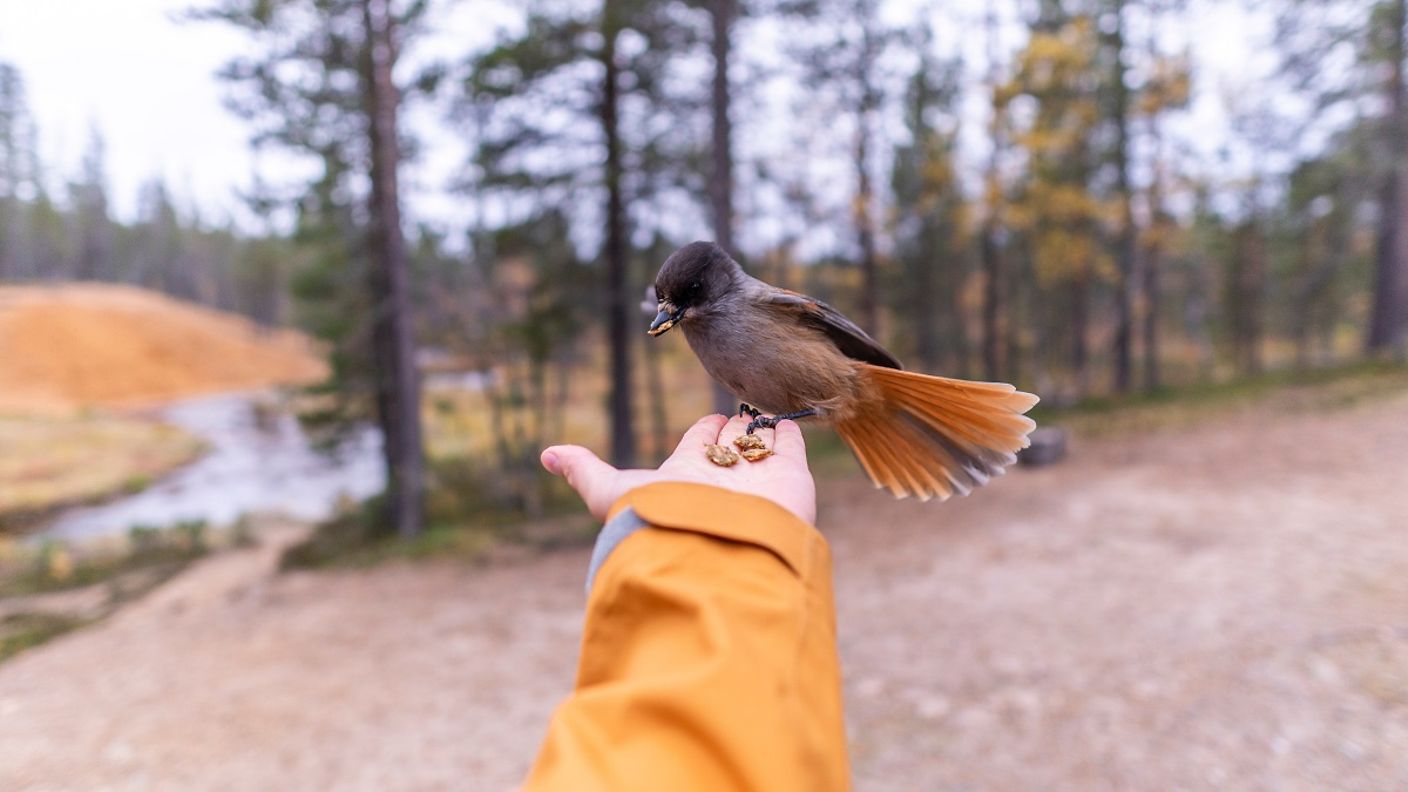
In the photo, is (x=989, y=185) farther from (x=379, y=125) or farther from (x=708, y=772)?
(x=708, y=772)

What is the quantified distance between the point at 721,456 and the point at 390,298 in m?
11.1

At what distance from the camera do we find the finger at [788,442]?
6.39 ft

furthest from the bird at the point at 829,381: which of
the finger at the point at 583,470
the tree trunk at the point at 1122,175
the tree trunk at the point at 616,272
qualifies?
the tree trunk at the point at 1122,175

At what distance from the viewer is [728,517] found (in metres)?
1.35

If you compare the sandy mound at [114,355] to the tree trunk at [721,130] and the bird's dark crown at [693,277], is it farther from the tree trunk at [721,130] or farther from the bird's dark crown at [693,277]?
the bird's dark crown at [693,277]

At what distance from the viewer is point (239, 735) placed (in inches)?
235

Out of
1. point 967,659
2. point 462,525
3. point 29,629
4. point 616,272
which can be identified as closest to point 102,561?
point 29,629

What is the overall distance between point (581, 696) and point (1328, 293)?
34.3 m

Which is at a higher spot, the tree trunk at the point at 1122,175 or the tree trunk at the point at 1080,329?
the tree trunk at the point at 1122,175

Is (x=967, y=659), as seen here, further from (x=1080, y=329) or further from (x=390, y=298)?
(x=1080, y=329)

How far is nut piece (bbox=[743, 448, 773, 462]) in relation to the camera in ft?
6.15

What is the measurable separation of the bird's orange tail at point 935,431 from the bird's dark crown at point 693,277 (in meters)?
0.61

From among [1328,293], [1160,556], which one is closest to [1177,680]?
[1160,556]

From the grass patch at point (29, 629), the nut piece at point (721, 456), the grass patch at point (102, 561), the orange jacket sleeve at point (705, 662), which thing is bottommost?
the grass patch at point (102, 561)
